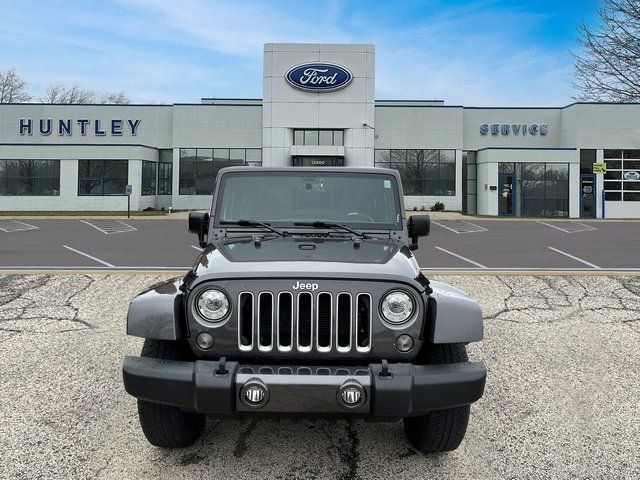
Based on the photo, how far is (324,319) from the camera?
9.21 ft

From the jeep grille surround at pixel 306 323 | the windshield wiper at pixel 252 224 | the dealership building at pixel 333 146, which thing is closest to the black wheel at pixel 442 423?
the jeep grille surround at pixel 306 323

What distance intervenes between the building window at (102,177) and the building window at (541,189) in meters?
24.7

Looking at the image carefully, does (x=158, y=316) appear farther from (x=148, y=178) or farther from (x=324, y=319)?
(x=148, y=178)

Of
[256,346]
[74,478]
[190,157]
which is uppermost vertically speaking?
[190,157]

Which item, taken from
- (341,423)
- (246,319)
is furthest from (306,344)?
(341,423)

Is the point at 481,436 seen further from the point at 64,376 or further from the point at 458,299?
the point at 64,376

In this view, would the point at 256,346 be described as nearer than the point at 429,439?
Yes

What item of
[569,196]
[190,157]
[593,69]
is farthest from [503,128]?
[593,69]

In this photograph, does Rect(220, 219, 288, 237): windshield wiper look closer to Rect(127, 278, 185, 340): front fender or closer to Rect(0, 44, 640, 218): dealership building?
Rect(127, 278, 185, 340): front fender

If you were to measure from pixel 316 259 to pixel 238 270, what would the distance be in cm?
46

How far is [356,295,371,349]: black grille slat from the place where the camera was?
280 centimetres

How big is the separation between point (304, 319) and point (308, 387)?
383mm

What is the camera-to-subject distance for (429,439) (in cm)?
316

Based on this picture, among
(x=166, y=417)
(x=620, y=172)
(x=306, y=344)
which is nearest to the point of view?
(x=306, y=344)
